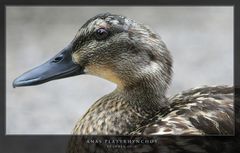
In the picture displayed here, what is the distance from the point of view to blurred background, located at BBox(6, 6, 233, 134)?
1689 millimetres

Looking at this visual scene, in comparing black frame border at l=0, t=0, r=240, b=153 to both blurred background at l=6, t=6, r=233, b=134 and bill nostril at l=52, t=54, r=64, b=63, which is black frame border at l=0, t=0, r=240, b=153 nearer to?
blurred background at l=6, t=6, r=233, b=134

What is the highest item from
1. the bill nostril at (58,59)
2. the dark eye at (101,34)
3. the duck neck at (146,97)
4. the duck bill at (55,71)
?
the dark eye at (101,34)

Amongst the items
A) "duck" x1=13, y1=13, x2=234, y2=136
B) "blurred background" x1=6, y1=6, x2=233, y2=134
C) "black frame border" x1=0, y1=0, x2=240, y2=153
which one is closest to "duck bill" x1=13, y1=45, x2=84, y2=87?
"duck" x1=13, y1=13, x2=234, y2=136

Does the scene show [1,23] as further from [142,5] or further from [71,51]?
[142,5]

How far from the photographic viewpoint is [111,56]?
152 cm

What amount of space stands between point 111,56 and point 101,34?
9 cm

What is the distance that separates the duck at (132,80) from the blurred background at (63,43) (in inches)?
4.6

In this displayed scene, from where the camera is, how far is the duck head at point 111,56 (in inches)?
57.9

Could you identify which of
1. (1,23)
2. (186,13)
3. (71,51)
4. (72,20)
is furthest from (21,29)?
(186,13)

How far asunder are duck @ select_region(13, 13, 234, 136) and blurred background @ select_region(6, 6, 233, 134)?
12 cm

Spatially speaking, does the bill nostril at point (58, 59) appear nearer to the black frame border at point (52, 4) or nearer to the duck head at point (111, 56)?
the duck head at point (111, 56)

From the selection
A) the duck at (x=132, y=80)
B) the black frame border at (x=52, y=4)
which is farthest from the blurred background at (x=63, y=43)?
the duck at (x=132, y=80)

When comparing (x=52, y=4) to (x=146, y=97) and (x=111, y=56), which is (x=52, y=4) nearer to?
(x=111, y=56)

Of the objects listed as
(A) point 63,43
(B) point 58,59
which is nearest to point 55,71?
(B) point 58,59
